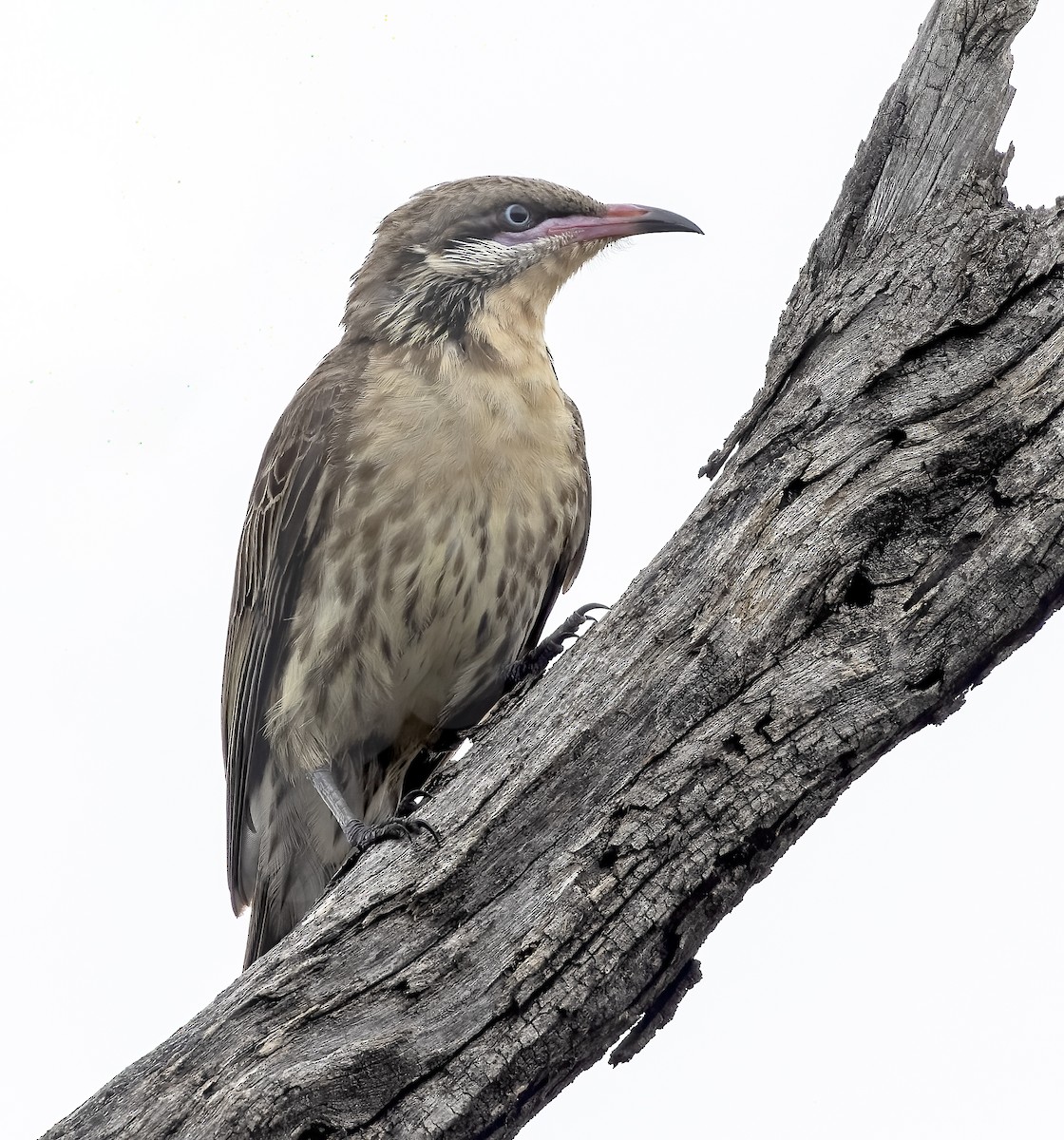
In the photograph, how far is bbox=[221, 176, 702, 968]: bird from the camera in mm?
5570

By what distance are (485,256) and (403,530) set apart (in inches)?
52.4

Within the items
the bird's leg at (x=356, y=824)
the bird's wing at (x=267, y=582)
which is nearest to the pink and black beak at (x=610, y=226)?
the bird's wing at (x=267, y=582)

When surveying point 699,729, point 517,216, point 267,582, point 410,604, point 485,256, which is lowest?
point 699,729

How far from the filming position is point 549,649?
18.4 ft

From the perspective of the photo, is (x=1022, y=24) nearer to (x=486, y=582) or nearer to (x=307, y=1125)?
(x=486, y=582)

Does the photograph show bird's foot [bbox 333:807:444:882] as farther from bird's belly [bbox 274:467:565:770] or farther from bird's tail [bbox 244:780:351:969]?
bird's tail [bbox 244:780:351:969]

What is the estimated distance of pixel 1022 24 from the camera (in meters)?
4.62

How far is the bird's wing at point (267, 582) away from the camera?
5.76m

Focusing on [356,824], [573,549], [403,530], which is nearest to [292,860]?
[356,824]

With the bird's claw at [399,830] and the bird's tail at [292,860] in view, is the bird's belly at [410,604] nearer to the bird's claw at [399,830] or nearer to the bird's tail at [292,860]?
the bird's tail at [292,860]

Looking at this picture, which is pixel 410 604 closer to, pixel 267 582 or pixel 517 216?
pixel 267 582

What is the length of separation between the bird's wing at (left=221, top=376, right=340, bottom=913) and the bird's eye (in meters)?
1.08

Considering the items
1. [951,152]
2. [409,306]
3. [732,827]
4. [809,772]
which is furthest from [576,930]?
[409,306]

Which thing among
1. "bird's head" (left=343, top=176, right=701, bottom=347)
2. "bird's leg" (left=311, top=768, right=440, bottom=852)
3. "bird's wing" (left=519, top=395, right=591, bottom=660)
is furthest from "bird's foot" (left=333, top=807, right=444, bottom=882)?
"bird's head" (left=343, top=176, right=701, bottom=347)
